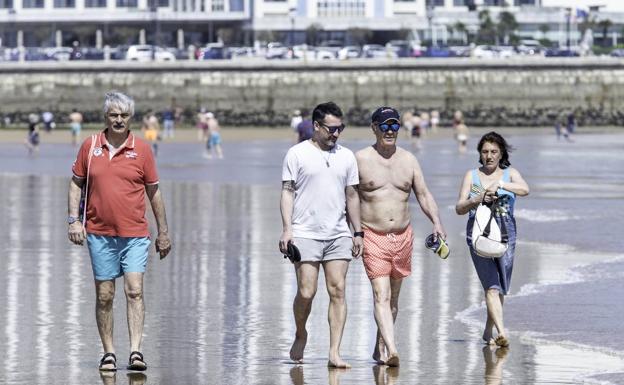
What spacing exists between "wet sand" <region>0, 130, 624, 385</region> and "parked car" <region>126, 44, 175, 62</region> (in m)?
71.2

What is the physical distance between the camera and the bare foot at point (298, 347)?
35.4 ft

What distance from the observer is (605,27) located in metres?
126

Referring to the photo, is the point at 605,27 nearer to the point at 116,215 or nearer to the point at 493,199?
the point at 493,199

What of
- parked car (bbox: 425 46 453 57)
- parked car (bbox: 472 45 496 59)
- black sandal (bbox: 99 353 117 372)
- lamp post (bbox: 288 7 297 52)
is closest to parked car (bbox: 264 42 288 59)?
parked car (bbox: 425 46 453 57)

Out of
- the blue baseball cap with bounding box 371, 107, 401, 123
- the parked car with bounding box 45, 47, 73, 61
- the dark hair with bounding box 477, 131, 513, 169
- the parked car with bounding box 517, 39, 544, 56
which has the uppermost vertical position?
the blue baseball cap with bounding box 371, 107, 401, 123

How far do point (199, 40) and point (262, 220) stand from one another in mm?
107607

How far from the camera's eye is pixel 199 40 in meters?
130

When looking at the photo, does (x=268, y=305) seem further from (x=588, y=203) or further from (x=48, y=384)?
(x=588, y=203)

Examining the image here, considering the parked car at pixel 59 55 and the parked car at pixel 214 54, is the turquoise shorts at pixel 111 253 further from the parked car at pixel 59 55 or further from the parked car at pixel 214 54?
the parked car at pixel 59 55

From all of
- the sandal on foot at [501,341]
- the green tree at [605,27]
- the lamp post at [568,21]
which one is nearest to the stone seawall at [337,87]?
the lamp post at [568,21]

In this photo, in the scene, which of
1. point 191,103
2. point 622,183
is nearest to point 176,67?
point 191,103

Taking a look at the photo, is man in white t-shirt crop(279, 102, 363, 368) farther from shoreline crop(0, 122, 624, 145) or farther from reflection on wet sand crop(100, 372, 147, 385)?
shoreline crop(0, 122, 624, 145)

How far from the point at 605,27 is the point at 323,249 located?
389 feet

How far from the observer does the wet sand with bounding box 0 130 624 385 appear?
10547 mm
